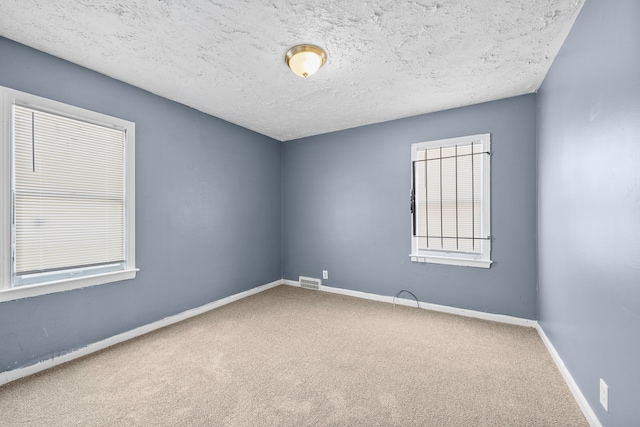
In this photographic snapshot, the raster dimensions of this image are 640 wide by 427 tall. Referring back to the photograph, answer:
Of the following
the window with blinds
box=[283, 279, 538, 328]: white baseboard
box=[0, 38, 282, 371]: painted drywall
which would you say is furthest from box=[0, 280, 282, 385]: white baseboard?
the window with blinds

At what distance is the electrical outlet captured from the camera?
1329 mm

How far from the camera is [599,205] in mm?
1404

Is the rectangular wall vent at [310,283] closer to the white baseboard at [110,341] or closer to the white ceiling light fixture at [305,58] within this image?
the white baseboard at [110,341]

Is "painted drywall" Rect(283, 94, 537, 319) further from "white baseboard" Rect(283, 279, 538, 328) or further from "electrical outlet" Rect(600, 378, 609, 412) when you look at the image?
"electrical outlet" Rect(600, 378, 609, 412)

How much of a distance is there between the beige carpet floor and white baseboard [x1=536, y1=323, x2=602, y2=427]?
6cm

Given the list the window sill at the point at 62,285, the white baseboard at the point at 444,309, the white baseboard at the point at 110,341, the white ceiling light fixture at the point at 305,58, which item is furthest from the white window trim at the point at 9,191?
the white baseboard at the point at 444,309

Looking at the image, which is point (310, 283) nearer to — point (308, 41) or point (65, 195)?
point (65, 195)

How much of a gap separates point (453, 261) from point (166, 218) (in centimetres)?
343

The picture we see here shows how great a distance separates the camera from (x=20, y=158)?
1.96 metres

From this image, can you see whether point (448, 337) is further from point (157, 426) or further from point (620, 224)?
point (157, 426)

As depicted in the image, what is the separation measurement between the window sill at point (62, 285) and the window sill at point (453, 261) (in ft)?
10.7

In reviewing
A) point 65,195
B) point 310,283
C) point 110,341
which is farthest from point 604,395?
point 65,195

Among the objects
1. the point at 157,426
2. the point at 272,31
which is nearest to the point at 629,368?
the point at 157,426

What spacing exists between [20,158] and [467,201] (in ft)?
14.0
